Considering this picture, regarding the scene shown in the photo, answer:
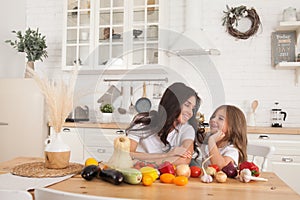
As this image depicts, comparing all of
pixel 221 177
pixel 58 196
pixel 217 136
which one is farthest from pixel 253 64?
pixel 58 196

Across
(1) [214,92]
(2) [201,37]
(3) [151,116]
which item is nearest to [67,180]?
(3) [151,116]

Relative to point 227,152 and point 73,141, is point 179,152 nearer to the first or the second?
point 227,152

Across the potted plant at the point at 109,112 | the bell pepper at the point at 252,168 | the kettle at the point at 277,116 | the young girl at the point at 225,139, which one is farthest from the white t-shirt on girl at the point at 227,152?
the kettle at the point at 277,116

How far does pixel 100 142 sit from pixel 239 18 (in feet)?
8.23

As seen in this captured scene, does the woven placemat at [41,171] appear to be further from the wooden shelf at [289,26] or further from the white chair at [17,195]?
the wooden shelf at [289,26]

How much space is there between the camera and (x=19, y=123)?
3.28 metres

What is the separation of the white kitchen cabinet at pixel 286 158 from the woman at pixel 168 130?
1655 millimetres

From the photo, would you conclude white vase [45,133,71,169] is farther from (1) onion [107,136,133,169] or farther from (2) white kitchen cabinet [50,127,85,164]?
(2) white kitchen cabinet [50,127,85,164]

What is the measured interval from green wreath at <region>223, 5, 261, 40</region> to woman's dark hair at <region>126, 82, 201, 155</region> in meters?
2.16

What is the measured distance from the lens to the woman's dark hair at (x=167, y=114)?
4.46ft

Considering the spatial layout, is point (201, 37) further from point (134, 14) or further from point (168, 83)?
point (168, 83)

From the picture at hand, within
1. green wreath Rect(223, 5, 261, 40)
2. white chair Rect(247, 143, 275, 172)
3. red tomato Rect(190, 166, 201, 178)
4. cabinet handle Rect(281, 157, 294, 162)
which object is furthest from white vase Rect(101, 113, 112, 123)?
green wreath Rect(223, 5, 261, 40)

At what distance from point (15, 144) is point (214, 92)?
2498 mm

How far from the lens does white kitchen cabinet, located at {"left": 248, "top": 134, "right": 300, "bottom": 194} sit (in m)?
2.75
